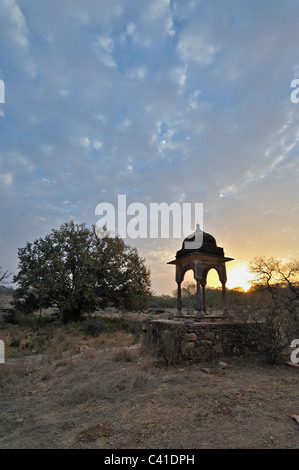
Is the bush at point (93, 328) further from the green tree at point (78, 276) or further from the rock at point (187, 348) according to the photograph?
the rock at point (187, 348)

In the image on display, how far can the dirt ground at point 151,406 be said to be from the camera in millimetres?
3631

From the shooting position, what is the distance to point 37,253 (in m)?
20.6

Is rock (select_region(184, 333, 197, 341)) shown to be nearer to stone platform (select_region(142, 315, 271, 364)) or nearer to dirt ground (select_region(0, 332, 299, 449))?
stone platform (select_region(142, 315, 271, 364))

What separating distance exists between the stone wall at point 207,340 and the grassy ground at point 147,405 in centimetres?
45

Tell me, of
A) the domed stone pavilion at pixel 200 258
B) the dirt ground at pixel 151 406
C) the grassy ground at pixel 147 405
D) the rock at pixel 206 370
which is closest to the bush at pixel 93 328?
the domed stone pavilion at pixel 200 258

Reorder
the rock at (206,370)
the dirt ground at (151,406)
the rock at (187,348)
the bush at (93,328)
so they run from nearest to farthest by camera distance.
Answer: the dirt ground at (151,406) < the rock at (206,370) < the rock at (187,348) < the bush at (93,328)

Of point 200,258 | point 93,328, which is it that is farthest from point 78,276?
point 200,258

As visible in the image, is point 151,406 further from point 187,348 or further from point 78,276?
point 78,276

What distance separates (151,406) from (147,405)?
0.10m

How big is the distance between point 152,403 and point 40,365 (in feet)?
19.0

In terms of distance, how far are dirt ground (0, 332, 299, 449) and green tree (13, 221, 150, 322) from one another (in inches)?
452
